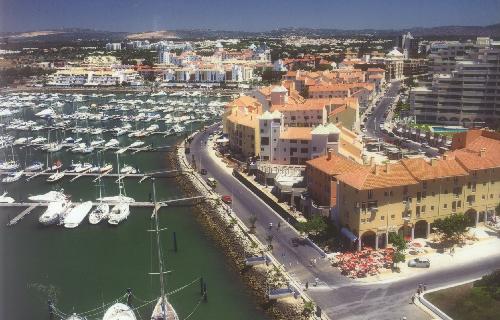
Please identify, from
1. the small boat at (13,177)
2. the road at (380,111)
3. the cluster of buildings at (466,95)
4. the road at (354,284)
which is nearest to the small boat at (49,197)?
the small boat at (13,177)

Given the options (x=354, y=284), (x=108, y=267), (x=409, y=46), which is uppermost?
(x=409, y=46)

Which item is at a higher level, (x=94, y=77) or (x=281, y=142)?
(x=94, y=77)

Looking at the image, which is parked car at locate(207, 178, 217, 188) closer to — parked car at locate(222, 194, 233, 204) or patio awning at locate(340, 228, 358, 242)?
parked car at locate(222, 194, 233, 204)

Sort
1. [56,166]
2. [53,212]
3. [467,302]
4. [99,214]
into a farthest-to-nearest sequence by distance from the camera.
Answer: [56,166] < [99,214] < [53,212] < [467,302]

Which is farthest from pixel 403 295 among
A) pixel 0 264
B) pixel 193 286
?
pixel 0 264

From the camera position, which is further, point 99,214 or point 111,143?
point 111,143

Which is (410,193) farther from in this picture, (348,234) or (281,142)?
(281,142)

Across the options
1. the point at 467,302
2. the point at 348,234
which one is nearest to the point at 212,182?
the point at 348,234
